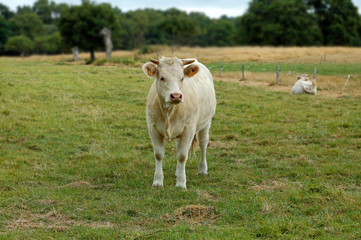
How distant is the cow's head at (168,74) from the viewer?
656cm

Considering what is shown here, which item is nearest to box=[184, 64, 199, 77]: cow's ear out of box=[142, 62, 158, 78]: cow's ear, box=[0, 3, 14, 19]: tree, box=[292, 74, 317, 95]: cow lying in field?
box=[142, 62, 158, 78]: cow's ear

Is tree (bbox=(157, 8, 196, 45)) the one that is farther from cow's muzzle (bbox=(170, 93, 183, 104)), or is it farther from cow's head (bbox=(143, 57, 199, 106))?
cow's muzzle (bbox=(170, 93, 183, 104))

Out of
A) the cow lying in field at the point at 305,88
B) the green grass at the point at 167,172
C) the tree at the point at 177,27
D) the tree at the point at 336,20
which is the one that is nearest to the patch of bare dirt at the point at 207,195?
the green grass at the point at 167,172

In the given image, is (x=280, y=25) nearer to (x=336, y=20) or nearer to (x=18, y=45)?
(x=336, y=20)

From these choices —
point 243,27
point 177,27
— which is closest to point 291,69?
point 177,27

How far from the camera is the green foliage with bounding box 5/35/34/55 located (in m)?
73.6

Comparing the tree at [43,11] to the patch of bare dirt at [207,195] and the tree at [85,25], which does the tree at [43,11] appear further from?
the patch of bare dirt at [207,195]

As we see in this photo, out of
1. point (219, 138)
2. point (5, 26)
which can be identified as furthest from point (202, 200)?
point (5, 26)

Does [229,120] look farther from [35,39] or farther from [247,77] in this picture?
[35,39]

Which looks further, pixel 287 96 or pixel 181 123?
pixel 287 96

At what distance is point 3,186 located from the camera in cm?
708

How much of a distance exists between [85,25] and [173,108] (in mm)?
40340

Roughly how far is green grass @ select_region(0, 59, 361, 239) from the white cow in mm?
647

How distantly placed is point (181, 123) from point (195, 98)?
66 cm
